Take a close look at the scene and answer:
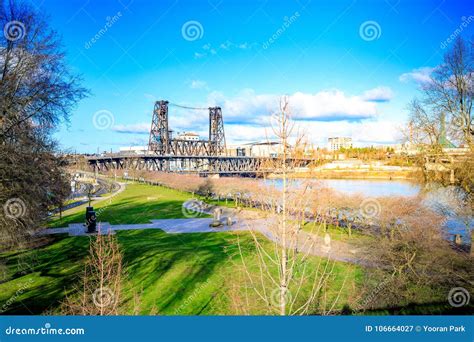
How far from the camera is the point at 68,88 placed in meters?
13.1

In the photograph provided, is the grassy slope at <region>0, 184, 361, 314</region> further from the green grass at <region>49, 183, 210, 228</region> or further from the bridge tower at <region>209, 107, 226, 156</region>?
the bridge tower at <region>209, 107, 226, 156</region>

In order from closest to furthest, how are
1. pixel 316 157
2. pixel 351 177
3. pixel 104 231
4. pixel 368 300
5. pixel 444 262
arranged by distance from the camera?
pixel 316 157 → pixel 368 300 → pixel 444 262 → pixel 104 231 → pixel 351 177

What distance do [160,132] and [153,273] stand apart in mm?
89243

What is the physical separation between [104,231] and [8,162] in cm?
1530

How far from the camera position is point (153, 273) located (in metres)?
17.3

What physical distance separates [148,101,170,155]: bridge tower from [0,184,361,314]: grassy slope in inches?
3070

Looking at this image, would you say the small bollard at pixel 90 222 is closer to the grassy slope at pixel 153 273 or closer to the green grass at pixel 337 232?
the grassy slope at pixel 153 273

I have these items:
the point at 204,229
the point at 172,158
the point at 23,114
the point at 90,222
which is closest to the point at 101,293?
the point at 23,114

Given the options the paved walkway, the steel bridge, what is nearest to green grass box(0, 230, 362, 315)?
the paved walkway

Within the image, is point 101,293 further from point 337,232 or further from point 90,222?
→ point 337,232

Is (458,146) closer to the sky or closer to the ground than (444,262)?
closer to the sky

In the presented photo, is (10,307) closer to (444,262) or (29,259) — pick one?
(29,259)

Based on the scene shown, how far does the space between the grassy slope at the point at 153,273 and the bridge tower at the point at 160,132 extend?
256ft

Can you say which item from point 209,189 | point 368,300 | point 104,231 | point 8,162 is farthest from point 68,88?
point 209,189
